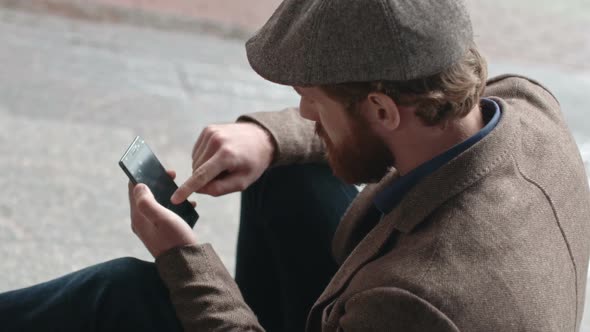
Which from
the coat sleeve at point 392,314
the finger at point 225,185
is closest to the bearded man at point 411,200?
the coat sleeve at point 392,314

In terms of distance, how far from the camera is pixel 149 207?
135cm

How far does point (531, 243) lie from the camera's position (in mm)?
1099

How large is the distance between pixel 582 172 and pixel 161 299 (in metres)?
0.67

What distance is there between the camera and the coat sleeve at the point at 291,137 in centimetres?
162

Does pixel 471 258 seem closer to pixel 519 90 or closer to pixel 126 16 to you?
pixel 519 90

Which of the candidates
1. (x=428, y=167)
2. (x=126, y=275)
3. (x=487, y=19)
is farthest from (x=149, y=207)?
(x=487, y=19)

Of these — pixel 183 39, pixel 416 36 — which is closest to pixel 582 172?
pixel 416 36

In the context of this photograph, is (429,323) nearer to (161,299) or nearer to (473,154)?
(473,154)

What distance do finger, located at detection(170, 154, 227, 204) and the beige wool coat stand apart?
0.20m

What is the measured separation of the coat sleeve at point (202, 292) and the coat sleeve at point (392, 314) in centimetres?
23

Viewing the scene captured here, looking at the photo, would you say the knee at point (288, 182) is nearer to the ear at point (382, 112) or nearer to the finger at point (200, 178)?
the finger at point (200, 178)

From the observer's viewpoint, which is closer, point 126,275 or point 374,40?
point 374,40

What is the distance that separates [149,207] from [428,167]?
45 centimetres

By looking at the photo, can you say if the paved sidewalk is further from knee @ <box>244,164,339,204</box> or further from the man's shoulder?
the man's shoulder
